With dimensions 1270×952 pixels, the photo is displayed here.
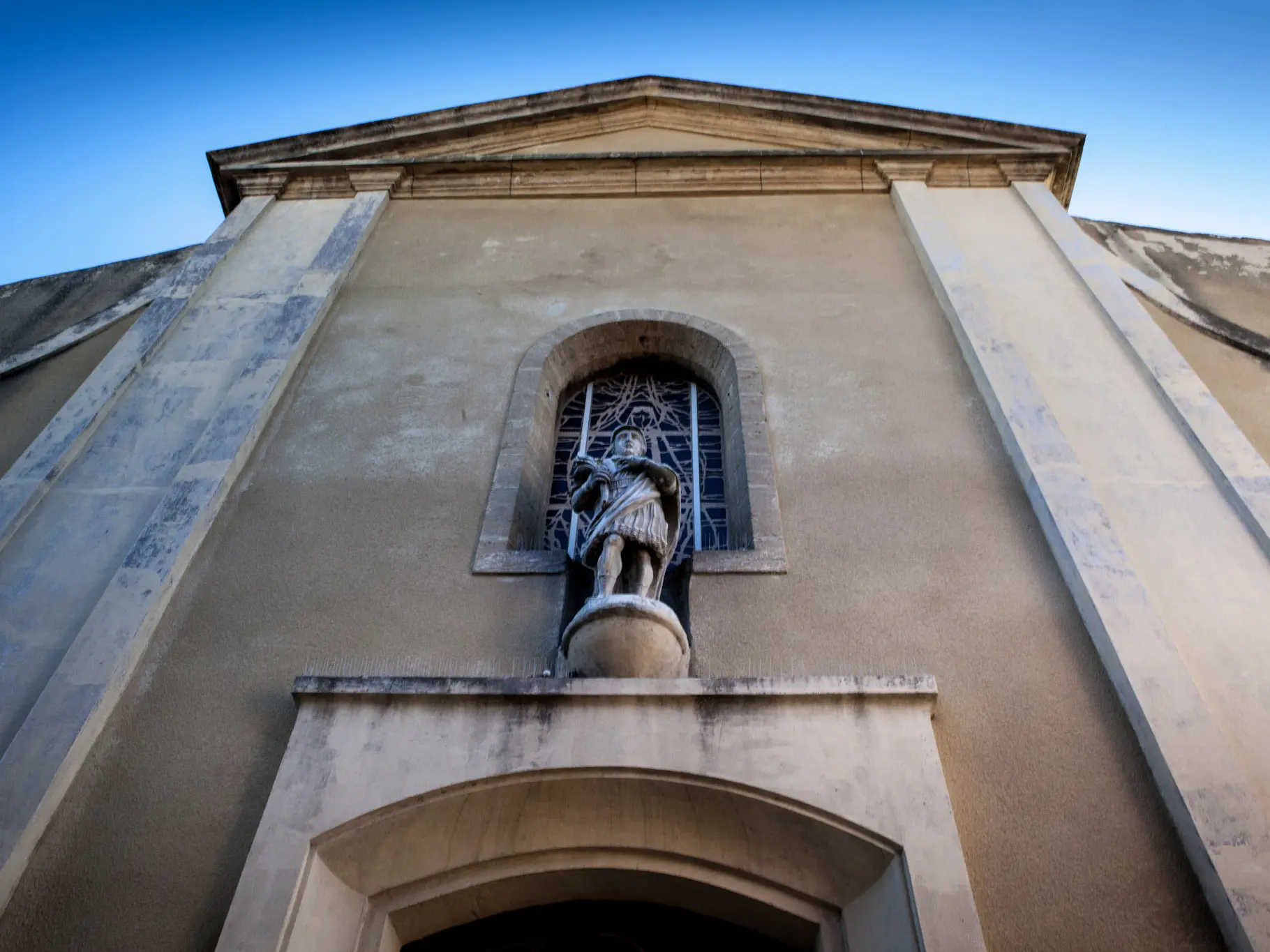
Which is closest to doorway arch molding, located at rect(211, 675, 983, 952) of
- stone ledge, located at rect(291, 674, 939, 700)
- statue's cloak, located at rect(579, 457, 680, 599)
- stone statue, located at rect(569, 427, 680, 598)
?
stone ledge, located at rect(291, 674, 939, 700)

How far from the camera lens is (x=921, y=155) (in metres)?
8.89

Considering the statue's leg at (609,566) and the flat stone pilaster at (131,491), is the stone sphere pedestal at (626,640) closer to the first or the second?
the statue's leg at (609,566)

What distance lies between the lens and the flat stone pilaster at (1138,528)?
161 inches

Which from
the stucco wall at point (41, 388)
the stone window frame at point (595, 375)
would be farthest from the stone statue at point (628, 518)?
the stucco wall at point (41, 388)

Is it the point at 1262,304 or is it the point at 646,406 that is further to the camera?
the point at 1262,304

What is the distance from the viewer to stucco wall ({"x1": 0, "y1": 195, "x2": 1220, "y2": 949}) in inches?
161

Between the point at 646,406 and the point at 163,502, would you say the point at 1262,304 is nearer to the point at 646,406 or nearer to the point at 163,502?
the point at 646,406

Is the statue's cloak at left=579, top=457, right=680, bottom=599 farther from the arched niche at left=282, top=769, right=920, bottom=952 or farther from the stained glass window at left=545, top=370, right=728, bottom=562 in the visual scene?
the arched niche at left=282, top=769, right=920, bottom=952

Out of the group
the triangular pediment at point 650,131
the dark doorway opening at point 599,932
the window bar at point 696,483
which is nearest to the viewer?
the dark doorway opening at point 599,932

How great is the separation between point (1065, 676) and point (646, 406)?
3.43 m

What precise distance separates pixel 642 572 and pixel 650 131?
241 inches

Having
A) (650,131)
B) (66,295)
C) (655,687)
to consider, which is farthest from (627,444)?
(66,295)

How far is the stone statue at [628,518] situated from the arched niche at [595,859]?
962mm

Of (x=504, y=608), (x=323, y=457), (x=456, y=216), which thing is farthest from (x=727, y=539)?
(x=456, y=216)
